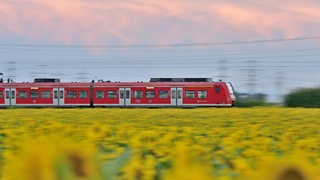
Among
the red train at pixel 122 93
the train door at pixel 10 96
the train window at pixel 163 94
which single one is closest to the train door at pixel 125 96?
the red train at pixel 122 93

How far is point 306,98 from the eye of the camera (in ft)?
114

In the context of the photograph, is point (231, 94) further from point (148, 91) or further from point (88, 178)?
point (88, 178)

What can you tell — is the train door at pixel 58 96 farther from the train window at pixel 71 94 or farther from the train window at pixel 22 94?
the train window at pixel 22 94

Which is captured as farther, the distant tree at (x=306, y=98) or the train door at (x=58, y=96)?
the distant tree at (x=306, y=98)

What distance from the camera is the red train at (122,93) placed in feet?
108

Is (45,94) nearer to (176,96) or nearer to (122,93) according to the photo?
(122,93)

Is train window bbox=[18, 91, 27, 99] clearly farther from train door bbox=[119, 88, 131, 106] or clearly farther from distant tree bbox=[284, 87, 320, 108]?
distant tree bbox=[284, 87, 320, 108]

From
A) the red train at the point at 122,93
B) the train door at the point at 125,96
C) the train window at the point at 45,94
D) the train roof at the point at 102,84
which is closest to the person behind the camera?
the red train at the point at 122,93

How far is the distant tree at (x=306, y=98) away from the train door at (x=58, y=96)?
39.8ft

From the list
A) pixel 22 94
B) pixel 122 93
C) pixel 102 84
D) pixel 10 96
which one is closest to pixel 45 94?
pixel 22 94

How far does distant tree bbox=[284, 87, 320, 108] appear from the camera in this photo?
3470 cm

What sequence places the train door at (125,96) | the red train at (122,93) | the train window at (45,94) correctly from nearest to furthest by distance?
the red train at (122,93) → the train door at (125,96) → the train window at (45,94)

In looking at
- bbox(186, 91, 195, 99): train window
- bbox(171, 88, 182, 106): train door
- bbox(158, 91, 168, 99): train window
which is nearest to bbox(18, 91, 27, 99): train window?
bbox(158, 91, 168, 99): train window

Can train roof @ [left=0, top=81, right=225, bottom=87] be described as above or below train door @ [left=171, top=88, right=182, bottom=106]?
above
